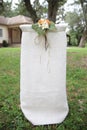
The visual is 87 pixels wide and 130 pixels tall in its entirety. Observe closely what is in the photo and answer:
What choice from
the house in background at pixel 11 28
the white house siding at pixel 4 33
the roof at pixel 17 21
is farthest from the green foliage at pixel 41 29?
the white house siding at pixel 4 33

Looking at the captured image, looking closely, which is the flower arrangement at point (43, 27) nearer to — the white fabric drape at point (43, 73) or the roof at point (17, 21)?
the white fabric drape at point (43, 73)

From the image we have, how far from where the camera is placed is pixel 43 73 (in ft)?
11.1

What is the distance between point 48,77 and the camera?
11.2 ft

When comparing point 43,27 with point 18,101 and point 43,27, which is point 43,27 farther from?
point 18,101

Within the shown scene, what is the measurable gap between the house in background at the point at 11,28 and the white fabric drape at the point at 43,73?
838 inches

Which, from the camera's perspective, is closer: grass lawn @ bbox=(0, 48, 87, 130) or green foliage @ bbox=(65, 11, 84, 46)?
grass lawn @ bbox=(0, 48, 87, 130)

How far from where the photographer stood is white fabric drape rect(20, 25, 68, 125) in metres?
3.34

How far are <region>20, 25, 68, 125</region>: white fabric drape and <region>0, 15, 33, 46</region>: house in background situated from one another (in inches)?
838

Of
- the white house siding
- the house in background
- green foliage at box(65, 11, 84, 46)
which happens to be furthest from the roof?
green foliage at box(65, 11, 84, 46)

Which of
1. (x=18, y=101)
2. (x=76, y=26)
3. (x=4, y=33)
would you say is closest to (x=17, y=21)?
(x=4, y=33)

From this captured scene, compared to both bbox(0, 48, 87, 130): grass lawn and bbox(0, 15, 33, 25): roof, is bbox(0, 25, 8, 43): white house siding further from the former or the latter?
bbox(0, 48, 87, 130): grass lawn

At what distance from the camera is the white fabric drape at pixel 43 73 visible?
3338mm

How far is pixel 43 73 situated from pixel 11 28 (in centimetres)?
2353

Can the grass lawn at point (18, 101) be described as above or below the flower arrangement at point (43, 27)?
below
